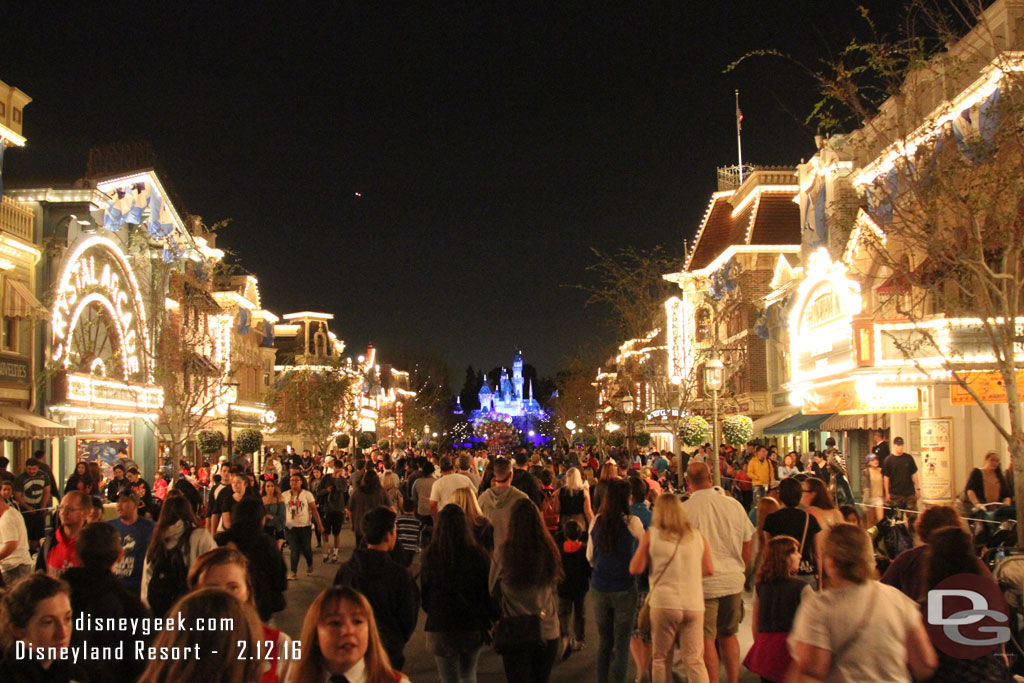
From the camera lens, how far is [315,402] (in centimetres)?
4772

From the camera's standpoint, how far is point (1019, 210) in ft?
38.0

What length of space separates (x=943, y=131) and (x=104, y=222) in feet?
79.8

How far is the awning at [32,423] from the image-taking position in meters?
24.1

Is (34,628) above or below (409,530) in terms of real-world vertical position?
above

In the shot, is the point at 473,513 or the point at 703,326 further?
the point at 703,326

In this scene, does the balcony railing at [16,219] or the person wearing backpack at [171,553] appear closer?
the person wearing backpack at [171,553]

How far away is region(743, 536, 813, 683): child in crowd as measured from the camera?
641cm

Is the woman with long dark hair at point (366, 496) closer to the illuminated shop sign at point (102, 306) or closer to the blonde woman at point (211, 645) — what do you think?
the blonde woman at point (211, 645)

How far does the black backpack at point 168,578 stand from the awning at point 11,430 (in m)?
17.6

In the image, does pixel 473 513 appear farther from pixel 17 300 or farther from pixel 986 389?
pixel 17 300

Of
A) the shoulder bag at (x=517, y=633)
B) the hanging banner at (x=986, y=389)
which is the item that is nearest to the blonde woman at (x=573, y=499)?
the shoulder bag at (x=517, y=633)

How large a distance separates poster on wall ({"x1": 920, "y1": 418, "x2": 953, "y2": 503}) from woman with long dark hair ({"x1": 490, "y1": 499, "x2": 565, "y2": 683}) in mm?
14963

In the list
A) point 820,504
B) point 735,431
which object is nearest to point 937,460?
point 735,431

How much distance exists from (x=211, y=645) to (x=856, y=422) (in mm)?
27730
